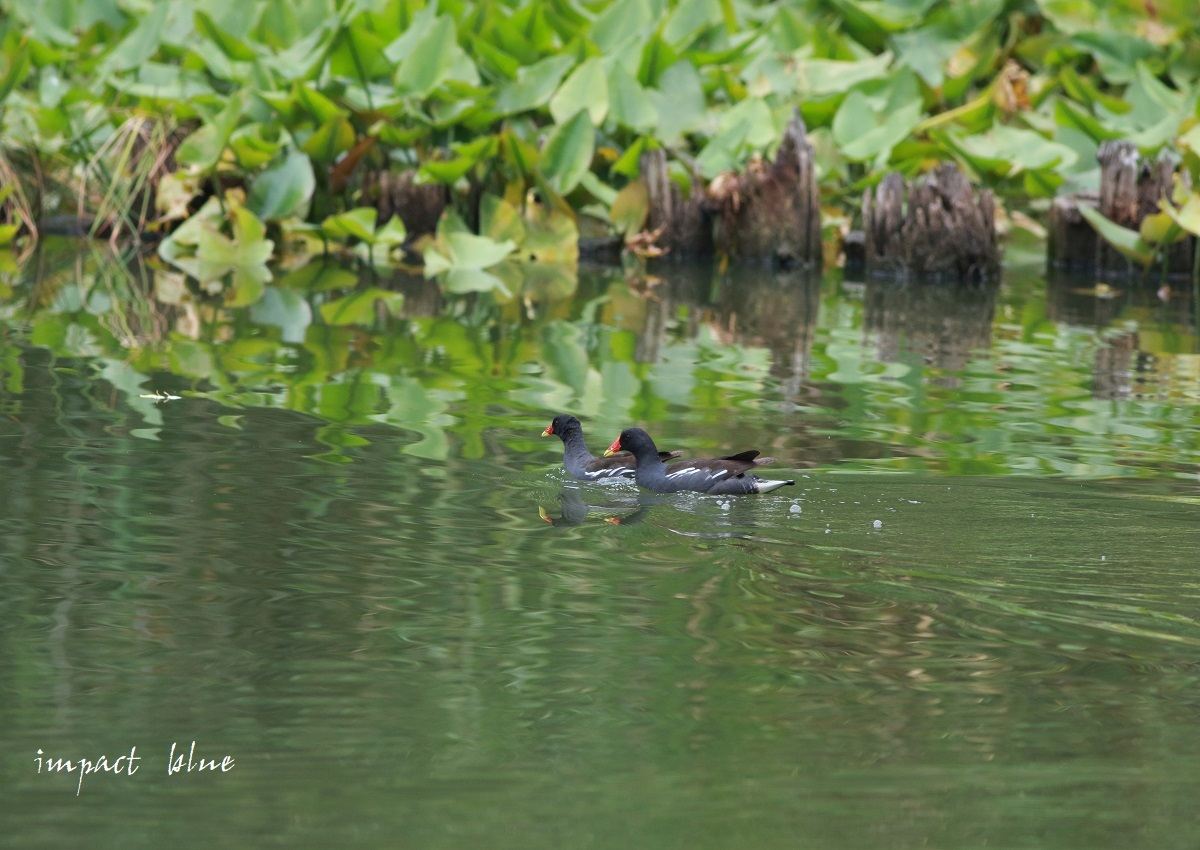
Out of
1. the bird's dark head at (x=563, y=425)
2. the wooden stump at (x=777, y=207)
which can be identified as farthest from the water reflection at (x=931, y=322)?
the bird's dark head at (x=563, y=425)

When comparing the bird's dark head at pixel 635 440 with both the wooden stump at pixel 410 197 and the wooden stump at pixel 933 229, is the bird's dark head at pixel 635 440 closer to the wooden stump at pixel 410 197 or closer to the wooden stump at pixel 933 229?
the wooden stump at pixel 933 229

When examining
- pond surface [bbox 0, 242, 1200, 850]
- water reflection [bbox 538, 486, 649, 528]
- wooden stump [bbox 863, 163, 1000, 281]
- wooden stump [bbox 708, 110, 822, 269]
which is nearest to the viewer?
pond surface [bbox 0, 242, 1200, 850]

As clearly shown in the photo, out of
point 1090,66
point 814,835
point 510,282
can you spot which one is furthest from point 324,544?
point 1090,66

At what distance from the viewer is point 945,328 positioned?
11602 mm

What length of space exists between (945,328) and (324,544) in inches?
274

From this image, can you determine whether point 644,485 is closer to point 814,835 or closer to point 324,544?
point 324,544

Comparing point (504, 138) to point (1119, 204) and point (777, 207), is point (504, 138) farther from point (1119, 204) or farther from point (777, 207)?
point (1119, 204)

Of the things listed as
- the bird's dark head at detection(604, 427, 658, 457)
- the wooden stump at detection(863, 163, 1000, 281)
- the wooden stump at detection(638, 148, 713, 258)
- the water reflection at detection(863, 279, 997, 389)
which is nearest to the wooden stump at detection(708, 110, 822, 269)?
the wooden stump at detection(638, 148, 713, 258)

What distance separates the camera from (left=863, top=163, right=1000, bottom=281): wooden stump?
1419 cm

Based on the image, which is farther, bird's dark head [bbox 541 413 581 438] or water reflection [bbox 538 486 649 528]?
bird's dark head [bbox 541 413 581 438]

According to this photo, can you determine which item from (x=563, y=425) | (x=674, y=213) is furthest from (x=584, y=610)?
(x=674, y=213)

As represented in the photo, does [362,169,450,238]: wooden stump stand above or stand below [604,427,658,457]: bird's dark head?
above

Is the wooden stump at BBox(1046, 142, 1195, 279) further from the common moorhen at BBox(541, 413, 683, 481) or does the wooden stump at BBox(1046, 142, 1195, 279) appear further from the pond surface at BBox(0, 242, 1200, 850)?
the common moorhen at BBox(541, 413, 683, 481)

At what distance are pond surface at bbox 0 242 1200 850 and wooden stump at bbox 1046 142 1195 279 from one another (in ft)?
17.2
